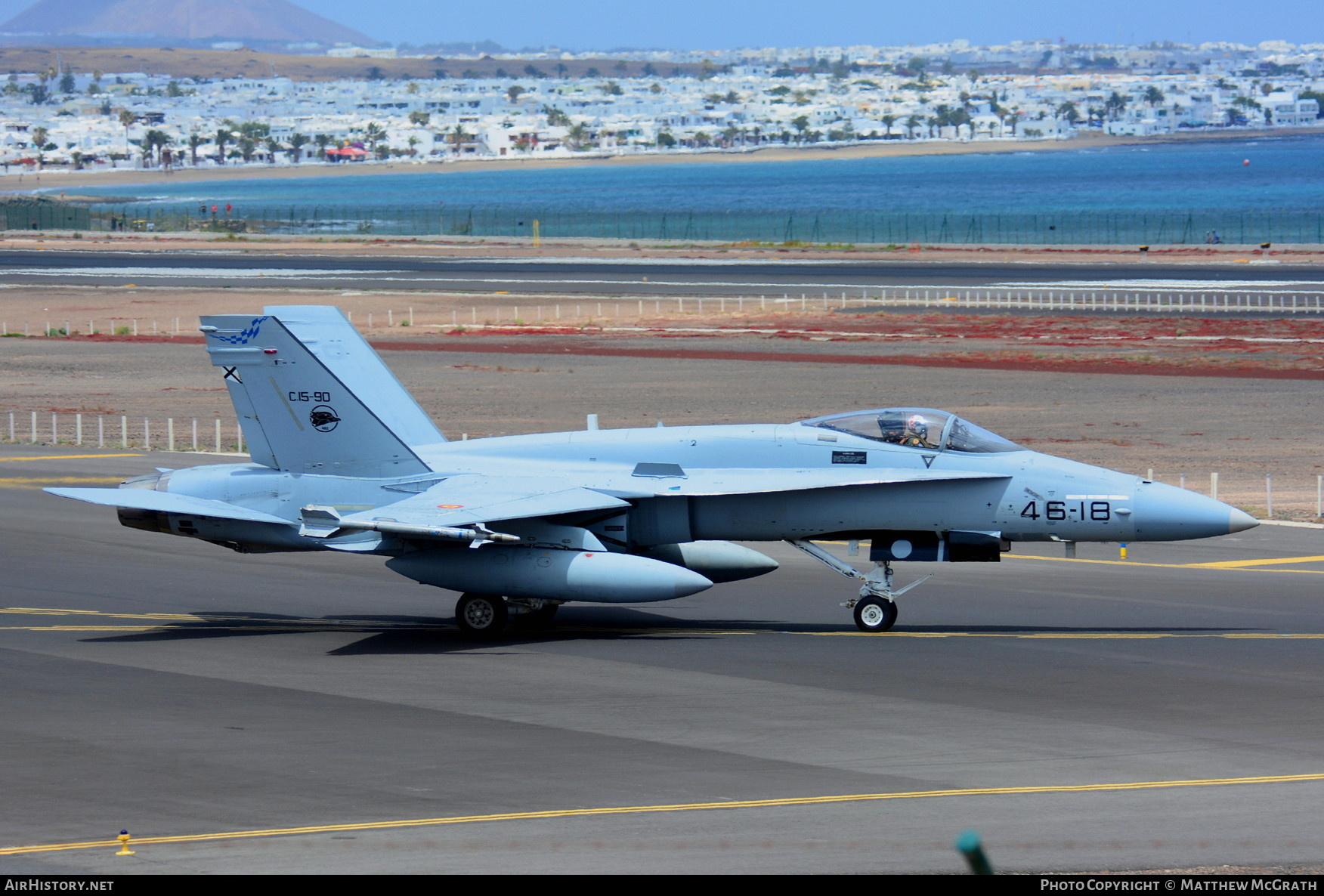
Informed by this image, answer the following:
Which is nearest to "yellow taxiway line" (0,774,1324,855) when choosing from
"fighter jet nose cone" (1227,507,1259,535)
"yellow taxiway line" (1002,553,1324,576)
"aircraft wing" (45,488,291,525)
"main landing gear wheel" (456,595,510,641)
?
"fighter jet nose cone" (1227,507,1259,535)

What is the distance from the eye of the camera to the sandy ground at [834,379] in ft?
157

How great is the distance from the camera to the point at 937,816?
14086 millimetres

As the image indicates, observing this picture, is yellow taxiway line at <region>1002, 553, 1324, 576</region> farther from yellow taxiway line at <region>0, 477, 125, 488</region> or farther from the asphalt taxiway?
yellow taxiway line at <region>0, 477, 125, 488</region>

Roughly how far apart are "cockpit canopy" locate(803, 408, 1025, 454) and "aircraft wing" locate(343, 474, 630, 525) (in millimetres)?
3853

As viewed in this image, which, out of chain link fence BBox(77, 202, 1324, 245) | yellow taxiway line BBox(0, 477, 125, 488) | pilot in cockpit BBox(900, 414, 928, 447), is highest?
chain link fence BBox(77, 202, 1324, 245)

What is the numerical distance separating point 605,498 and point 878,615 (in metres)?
4.57

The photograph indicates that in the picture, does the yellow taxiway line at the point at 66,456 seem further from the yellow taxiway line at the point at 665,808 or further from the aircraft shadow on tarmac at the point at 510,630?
the yellow taxiway line at the point at 665,808

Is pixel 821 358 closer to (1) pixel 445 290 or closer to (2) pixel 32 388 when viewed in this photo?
(2) pixel 32 388

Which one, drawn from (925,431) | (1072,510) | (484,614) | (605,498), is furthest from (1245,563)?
(484,614)

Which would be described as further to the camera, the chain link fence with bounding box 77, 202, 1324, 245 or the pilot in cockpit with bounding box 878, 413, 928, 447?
the chain link fence with bounding box 77, 202, 1324, 245

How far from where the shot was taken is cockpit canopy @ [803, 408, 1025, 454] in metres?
23.2

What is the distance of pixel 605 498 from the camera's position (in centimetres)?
2342

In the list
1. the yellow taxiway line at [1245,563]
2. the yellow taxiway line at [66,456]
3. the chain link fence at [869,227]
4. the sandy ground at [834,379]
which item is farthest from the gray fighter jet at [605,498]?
the chain link fence at [869,227]

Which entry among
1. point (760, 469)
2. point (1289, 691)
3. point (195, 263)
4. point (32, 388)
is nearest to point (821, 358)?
point (32, 388)
